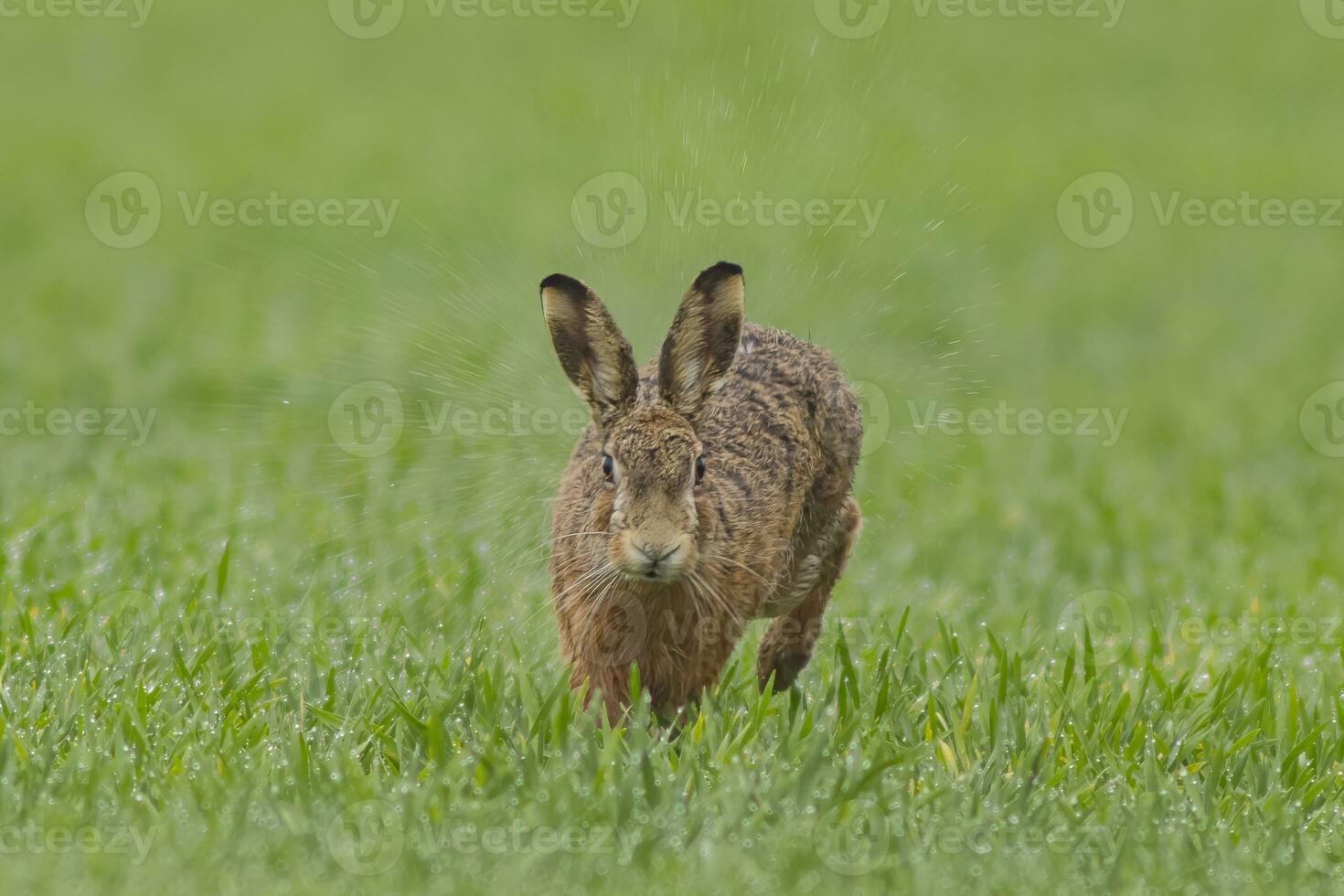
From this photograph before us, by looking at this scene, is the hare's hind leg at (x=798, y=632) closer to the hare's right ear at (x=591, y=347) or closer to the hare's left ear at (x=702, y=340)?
the hare's left ear at (x=702, y=340)

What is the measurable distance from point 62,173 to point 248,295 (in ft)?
11.5

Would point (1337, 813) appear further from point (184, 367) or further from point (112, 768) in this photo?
point (184, 367)

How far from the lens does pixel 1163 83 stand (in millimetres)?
18094

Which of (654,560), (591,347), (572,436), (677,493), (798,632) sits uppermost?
(591,347)

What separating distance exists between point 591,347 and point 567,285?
0.17 m

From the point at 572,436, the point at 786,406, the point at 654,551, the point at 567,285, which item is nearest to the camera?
the point at 654,551

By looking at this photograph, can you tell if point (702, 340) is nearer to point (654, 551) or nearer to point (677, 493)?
point (677, 493)

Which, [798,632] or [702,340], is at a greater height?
[702,340]

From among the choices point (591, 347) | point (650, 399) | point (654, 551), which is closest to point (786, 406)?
point (650, 399)

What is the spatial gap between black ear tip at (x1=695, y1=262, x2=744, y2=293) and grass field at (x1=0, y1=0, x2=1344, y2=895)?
113 cm

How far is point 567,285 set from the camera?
474cm

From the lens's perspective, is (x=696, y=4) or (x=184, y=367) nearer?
(x=184, y=367)

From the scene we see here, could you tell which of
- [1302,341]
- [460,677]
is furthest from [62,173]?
[460,677]

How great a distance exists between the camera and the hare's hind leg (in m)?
5.56
